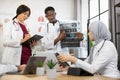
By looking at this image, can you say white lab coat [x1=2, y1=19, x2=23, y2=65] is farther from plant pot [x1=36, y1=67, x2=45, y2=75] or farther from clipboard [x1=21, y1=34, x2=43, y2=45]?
plant pot [x1=36, y1=67, x2=45, y2=75]

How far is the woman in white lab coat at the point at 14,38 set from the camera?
289cm

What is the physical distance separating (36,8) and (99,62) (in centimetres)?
360

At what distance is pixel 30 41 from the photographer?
112 inches

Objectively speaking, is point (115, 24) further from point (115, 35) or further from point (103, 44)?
point (103, 44)

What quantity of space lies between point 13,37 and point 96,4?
8.30 feet

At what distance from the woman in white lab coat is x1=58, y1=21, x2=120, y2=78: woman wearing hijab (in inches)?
43.4

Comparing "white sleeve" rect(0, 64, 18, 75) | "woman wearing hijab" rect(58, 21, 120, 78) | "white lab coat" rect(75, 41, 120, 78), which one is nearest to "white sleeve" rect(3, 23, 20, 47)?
"white sleeve" rect(0, 64, 18, 75)

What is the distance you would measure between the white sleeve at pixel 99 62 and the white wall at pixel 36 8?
3.34 metres

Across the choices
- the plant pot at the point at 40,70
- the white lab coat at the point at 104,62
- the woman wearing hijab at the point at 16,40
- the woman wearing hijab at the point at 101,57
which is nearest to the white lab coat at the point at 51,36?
the woman wearing hijab at the point at 16,40

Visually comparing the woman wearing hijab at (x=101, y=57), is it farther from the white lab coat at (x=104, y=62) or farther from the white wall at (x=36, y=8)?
the white wall at (x=36, y=8)

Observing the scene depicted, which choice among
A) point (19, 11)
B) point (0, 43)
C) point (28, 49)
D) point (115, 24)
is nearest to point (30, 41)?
point (28, 49)

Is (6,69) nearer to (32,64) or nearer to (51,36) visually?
(32,64)

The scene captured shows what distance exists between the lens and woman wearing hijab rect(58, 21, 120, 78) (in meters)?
1.87

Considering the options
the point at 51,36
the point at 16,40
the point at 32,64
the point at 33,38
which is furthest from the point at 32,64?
the point at 51,36
